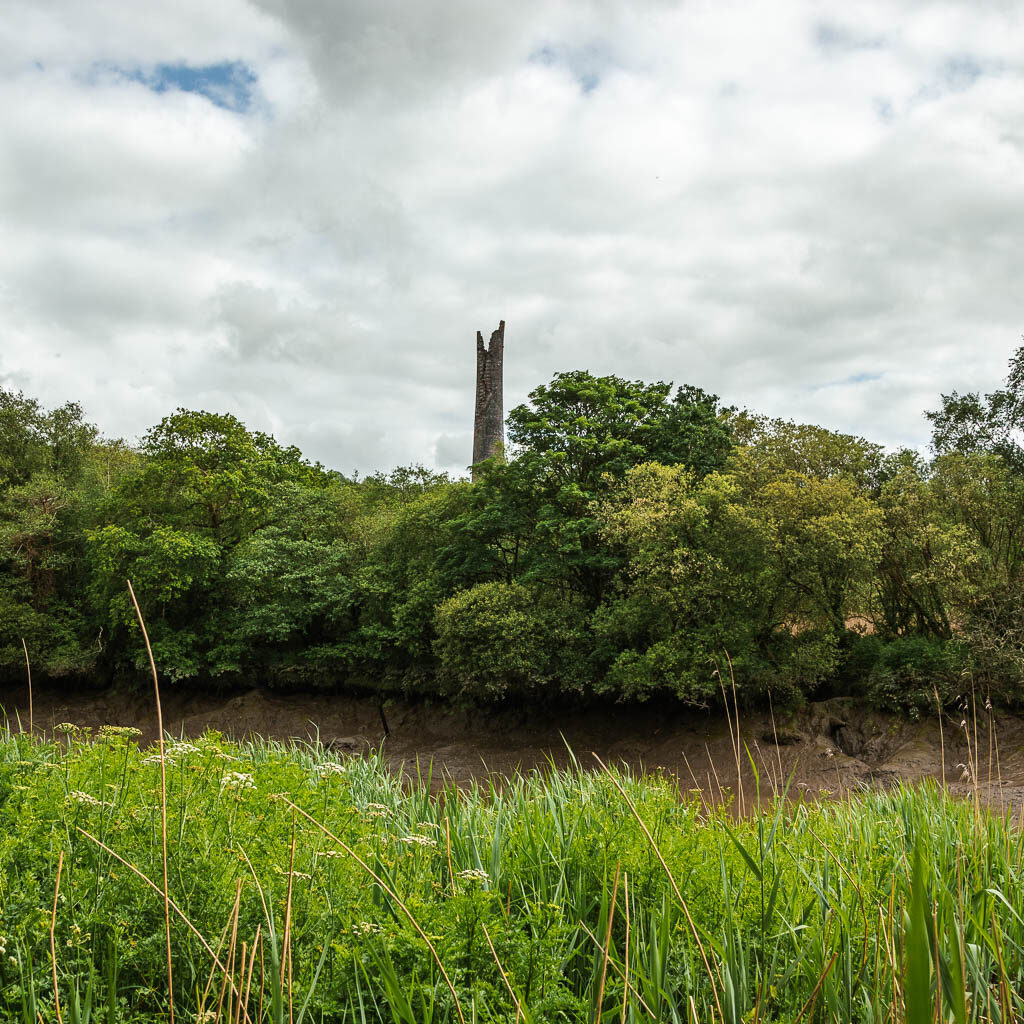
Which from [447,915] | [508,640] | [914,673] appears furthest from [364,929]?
[914,673]

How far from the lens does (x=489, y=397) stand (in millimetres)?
38719

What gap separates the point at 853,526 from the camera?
65.0ft

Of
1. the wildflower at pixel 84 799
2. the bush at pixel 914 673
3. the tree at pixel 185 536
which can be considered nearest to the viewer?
the wildflower at pixel 84 799

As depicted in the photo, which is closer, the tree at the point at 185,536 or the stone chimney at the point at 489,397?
the tree at the point at 185,536

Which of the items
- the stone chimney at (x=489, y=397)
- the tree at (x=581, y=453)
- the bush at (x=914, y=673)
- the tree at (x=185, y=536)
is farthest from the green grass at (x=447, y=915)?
the stone chimney at (x=489, y=397)

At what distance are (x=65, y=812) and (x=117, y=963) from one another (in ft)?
4.21

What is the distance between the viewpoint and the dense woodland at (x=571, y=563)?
20.6 m

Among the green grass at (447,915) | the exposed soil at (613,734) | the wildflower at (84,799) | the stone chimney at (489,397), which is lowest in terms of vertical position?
the exposed soil at (613,734)

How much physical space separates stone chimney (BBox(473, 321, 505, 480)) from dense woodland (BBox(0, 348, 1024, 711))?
5.40m

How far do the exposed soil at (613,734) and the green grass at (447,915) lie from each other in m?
9.90

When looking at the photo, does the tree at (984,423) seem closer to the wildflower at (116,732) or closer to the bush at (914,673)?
the bush at (914,673)

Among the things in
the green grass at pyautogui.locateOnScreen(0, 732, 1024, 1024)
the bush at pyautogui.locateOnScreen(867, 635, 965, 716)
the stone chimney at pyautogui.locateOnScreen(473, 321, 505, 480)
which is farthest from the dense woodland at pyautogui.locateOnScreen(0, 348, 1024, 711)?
the green grass at pyautogui.locateOnScreen(0, 732, 1024, 1024)

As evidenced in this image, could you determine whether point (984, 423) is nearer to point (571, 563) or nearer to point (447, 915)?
point (571, 563)

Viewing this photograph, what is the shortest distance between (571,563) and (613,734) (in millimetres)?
5026
